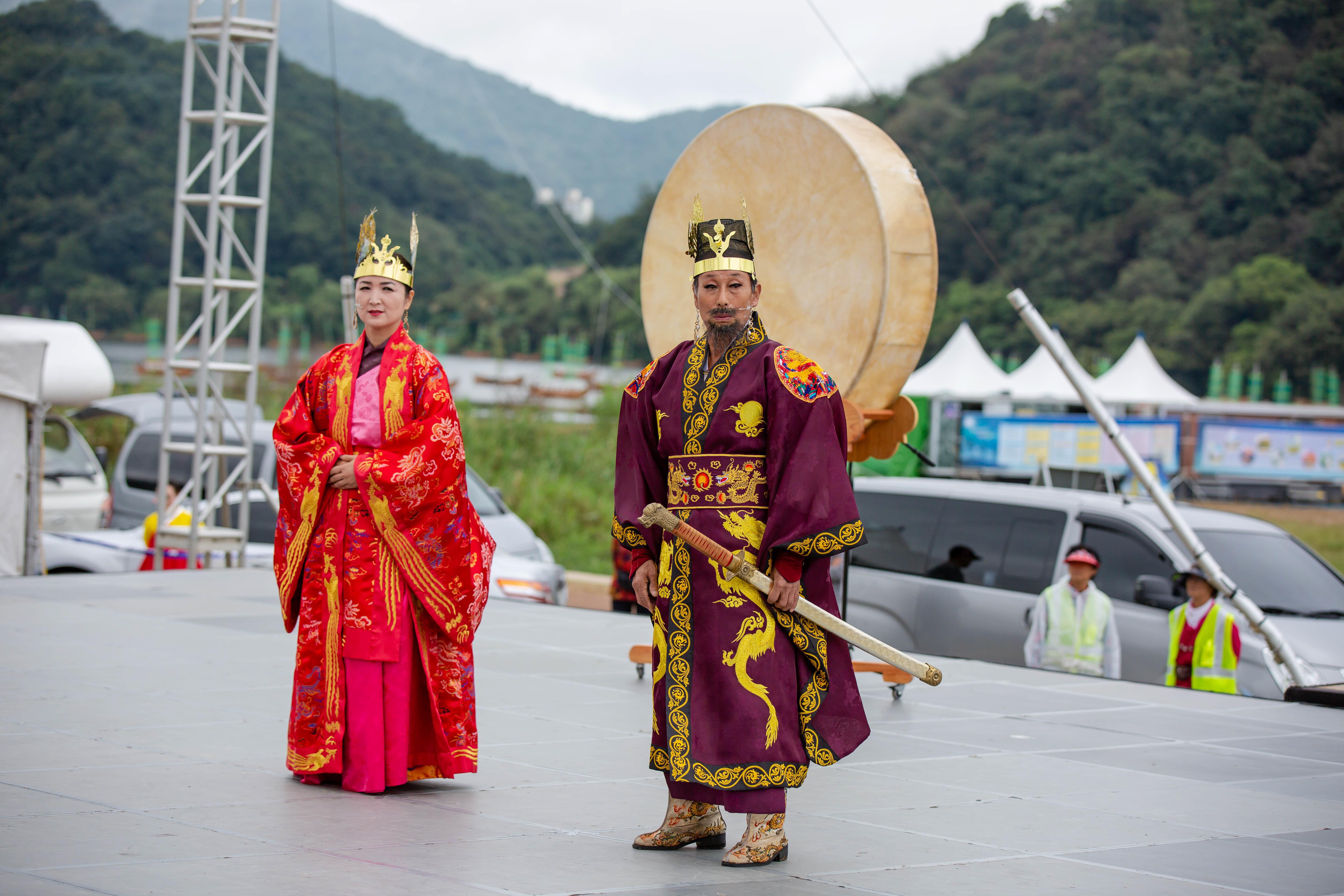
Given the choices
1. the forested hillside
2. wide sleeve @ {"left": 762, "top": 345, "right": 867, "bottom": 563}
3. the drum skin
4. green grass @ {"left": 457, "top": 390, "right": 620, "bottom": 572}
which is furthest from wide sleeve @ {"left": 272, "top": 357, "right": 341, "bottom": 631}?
the forested hillside

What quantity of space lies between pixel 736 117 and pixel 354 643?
10.8 ft

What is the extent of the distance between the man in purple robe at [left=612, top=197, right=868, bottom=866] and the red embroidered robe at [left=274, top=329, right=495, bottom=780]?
90cm

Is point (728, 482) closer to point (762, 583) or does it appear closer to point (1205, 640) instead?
point (762, 583)

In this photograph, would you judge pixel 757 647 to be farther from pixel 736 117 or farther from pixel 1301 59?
pixel 1301 59

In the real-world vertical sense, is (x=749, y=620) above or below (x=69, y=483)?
above

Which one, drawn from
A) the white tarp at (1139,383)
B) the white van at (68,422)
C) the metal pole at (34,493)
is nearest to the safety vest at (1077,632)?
the metal pole at (34,493)

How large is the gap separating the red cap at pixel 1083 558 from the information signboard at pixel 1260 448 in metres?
15.1

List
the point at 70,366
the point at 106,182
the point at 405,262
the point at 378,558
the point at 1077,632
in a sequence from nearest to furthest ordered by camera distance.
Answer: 1. the point at 378,558
2. the point at 405,262
3. the point at 1077,632
4. the point at 70,366
5. the point at 106,182

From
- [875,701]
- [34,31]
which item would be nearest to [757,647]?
[875,701]

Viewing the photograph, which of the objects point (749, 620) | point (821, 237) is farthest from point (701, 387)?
point (821, 237)

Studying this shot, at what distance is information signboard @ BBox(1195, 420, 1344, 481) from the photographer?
21.1 m

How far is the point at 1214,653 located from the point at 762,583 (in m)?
4.36

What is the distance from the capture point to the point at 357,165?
5112cm

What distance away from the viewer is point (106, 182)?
43812 mm
